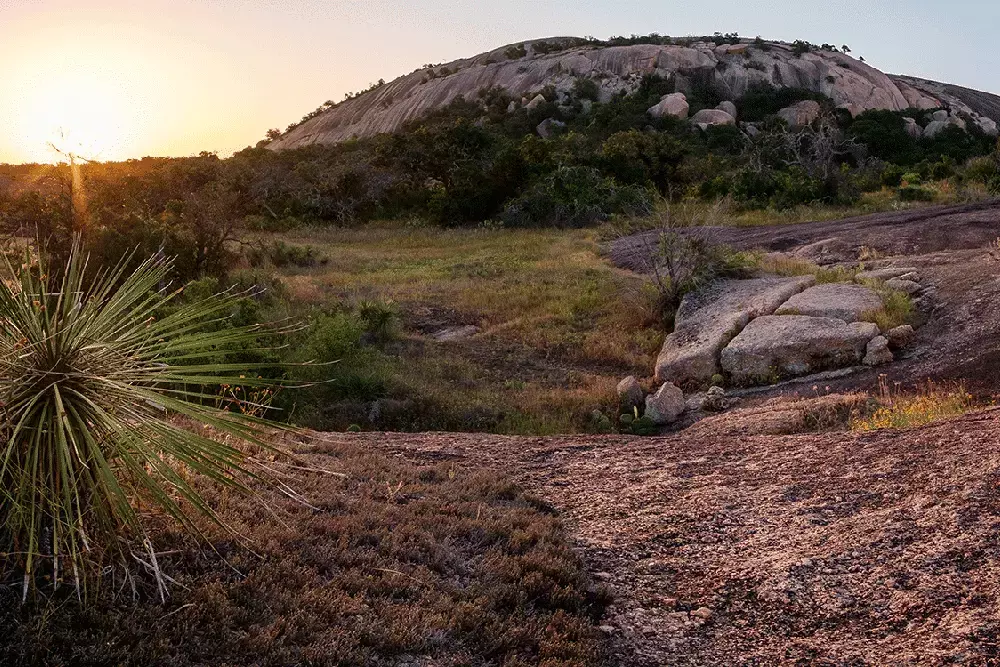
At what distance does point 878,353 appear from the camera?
9492 mm

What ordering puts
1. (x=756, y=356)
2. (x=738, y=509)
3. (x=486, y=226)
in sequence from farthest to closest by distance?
(x=486, y=226), (x=756, y=356), (x=738, y=509)

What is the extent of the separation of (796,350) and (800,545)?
6.25 meters

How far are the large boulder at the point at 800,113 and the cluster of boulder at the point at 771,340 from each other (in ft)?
140

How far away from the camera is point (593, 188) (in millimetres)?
28953

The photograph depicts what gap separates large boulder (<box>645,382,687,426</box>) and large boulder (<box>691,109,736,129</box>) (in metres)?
43.6

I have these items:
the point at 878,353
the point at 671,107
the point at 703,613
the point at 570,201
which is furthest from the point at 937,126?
the point at 703,613

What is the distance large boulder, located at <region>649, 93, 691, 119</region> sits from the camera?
5056 cm

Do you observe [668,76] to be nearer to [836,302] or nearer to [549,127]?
[549,127]

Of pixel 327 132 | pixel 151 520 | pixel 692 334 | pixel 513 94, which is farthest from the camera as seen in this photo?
pixel 327 132

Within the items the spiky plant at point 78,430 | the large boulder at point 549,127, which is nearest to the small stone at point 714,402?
the spiky plant at point 78,430

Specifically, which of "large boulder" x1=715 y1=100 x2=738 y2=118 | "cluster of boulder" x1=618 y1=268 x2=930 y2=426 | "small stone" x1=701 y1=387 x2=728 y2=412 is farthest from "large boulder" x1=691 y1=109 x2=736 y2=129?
"small stone" x1=701 y1=387 x2=728 y2=412

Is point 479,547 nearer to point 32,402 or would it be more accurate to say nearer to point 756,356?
point 32,402

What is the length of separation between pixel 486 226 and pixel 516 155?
5.92 m

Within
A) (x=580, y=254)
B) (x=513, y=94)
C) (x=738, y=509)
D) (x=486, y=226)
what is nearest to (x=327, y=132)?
(x=513, y=94)
